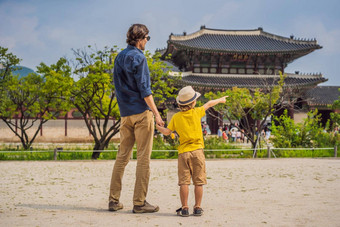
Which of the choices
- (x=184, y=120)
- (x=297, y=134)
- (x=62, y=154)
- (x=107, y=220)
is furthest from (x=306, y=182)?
(x=62, y=154)

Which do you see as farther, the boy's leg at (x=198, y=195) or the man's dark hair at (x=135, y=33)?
the man's dark hair at (x=135, y=33)

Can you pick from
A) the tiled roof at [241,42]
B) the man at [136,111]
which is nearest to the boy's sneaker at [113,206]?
the man at [136,111]

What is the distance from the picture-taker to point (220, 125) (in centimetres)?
2403

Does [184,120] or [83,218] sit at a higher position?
[184,120]

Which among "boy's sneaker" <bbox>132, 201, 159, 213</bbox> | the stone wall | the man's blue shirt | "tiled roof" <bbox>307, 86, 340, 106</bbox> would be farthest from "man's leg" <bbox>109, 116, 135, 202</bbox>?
"tiled roof" <bbox>307, 86, 340, 106</bbox>

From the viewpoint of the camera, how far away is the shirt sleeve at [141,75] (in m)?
3.84

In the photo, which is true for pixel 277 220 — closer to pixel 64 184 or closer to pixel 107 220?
pixel 107 220

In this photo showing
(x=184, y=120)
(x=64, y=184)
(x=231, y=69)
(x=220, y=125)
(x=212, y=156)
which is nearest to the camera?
(x=184, y=120)

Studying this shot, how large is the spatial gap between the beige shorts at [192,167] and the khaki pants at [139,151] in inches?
15.1

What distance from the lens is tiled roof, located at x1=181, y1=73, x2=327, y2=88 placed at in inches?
945

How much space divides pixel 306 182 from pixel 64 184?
4.26 meters

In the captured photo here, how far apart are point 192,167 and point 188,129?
42 cm

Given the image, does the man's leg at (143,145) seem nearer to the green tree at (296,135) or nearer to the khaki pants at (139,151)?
the khaki pants at (139,151)

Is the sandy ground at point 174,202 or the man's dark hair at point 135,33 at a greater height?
the man's dark hair at point 135,33
